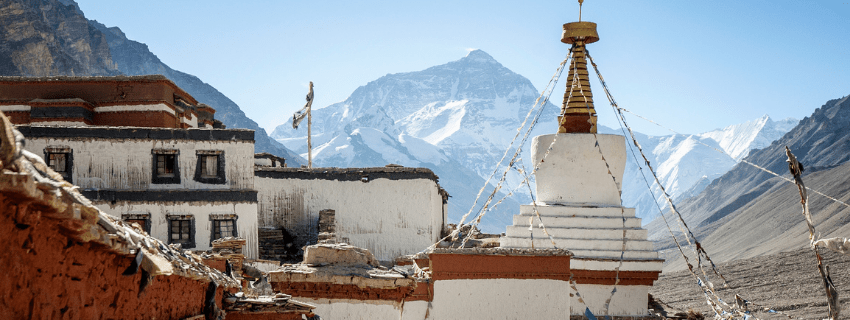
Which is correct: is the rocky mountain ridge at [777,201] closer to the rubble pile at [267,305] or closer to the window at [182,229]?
the window at [182,229]

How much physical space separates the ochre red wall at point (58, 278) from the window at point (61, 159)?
19.7 meters

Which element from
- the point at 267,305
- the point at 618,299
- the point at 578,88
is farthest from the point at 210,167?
the point at 267,305

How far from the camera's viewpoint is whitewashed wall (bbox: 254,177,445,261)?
90.1ft

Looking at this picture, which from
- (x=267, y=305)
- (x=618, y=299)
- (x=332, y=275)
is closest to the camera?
(x=267, y=305)

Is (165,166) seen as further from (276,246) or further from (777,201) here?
(777,201)

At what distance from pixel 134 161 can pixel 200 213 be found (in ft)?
8.47

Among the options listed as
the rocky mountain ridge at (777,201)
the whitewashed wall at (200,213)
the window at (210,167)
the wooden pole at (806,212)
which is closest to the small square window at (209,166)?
the window at (210,167)

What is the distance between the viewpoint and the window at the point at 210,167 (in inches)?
982

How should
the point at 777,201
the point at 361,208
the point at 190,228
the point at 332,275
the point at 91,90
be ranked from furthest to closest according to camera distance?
the point at 777,201, the point at 91,90, the point at 361,208, the point at 190,228, the point at 332,275

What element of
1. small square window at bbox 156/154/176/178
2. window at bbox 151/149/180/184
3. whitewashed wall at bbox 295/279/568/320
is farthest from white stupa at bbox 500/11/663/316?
small square window at bbox 156/154/176/178

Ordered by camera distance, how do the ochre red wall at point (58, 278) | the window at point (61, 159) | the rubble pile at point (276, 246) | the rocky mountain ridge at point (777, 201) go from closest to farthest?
1. the ochre red wall at point (58, 278)
2. the window at point (61, 159)
3. the rubble pile at point (276, 246)
4. the rocky mountain ridge at point (777, 201)

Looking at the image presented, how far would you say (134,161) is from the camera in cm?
2452

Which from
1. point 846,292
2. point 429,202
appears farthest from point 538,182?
point 846,292

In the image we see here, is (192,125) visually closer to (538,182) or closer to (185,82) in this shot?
(538,182)
